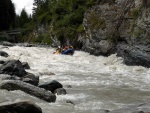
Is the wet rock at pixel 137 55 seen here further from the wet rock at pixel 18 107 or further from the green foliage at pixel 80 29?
the wet rock at pixel 18 107

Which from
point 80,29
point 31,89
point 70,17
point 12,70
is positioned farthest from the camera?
point 70,17

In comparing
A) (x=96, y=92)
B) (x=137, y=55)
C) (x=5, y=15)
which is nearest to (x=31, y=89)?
(x=96, y=92)

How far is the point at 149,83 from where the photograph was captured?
15008mm

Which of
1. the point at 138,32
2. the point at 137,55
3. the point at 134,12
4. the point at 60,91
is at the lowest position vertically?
the point at 60,91

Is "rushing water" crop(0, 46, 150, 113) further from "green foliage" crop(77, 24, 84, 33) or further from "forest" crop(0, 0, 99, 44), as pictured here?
"forest" crop(0, 0, 99, 44)

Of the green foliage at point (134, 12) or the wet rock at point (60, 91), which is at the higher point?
the green foliage at point (134, 12)

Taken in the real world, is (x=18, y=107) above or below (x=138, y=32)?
below

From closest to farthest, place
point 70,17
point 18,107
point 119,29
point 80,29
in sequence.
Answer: point 18,107 < point 119,29 < point 80,29 < point 70,17

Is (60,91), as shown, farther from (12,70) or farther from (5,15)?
(5,15)

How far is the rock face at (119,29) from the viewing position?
2142 cm

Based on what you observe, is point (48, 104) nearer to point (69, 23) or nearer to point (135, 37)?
point (135, 37)

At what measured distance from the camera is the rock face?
21422 millimetres

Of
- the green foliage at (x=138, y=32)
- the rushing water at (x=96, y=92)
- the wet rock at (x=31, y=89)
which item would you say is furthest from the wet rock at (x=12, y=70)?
the green foliage at (x=138, y=32)

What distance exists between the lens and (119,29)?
25734mm
